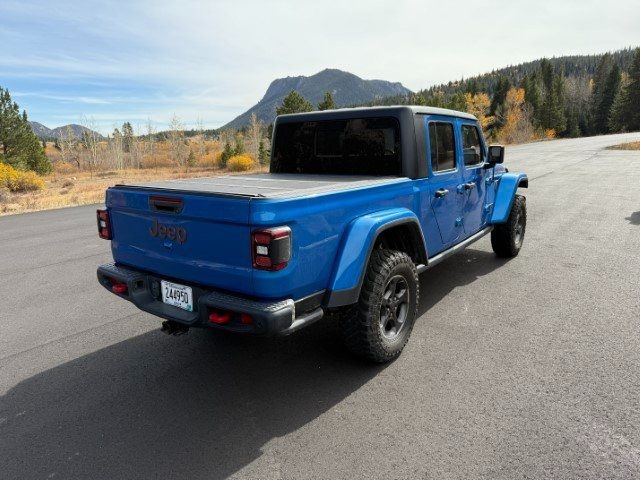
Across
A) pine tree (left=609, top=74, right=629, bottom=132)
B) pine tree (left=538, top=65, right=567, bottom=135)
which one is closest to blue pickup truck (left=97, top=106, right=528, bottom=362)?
pine tree (left=609, top=74, right=629, bottom=132)

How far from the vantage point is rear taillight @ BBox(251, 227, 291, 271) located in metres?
2.37

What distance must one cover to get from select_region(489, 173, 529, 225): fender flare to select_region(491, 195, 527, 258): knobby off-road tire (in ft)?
0.63

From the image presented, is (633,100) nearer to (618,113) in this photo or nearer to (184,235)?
(618,113)

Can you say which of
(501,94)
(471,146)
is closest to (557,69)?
(501,94)

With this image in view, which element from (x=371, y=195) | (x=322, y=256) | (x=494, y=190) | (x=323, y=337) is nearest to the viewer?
(x=322, y=256)

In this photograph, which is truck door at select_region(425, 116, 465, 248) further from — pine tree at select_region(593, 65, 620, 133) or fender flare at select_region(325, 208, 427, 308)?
pine tree at select_region(593, 65, 620, 133)

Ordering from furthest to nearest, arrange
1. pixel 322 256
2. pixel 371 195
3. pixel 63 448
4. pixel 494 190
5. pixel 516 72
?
pixel 516 72, pixel 494 190, pixel 371 195, pixel 322 256, pixel 63 448

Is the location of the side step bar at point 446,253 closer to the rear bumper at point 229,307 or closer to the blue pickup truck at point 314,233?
the blue pickup truck at point 314,233

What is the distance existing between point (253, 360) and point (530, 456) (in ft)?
6.85

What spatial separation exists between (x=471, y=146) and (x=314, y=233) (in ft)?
10.0

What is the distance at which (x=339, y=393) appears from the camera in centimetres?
299

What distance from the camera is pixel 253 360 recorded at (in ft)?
11.5

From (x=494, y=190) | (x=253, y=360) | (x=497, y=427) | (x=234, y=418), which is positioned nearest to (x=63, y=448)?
(x=234, y=418)

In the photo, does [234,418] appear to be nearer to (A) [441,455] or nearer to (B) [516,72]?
(A) [441,455]
